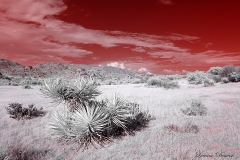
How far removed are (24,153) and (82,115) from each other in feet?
5.63

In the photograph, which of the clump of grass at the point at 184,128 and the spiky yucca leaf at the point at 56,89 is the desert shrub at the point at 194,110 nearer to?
the clump of grass at the point at 184,128

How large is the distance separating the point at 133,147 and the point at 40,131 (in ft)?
11.3

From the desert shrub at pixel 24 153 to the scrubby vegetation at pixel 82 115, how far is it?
800mm

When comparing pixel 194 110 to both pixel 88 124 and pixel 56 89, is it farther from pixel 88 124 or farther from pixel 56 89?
pixel 56 89

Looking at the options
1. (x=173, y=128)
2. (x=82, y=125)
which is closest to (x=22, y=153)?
(x=82, y=125)

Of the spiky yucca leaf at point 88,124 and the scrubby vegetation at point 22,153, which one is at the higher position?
the spiky yucca leaf at point 88,124

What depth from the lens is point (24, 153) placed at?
485 centimetres

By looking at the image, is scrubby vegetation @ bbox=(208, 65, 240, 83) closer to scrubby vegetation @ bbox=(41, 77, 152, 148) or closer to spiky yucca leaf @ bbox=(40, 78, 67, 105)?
scrubby vegetation @ bbox=(41, 77, 152, 148)

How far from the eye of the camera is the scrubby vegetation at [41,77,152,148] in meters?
5.31

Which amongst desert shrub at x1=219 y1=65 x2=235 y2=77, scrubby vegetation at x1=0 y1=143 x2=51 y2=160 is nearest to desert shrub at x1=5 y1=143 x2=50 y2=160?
scrubby vegetation at x1=0 y1=143 x2=51 y2=160

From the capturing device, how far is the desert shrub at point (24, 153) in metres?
4.64

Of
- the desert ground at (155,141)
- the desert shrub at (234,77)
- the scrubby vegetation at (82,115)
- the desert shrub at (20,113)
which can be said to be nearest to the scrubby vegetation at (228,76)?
the desert shrub at (234,77)

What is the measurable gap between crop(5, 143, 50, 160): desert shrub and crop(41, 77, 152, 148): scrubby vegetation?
2.63ft

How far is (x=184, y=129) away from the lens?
21.2 ft
